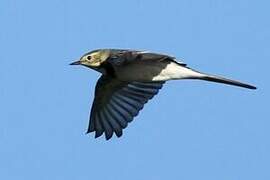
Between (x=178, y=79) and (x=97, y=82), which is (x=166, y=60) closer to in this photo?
(x=178, y=79)

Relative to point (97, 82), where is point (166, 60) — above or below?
above

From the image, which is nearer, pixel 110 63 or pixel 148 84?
pixel 110 63

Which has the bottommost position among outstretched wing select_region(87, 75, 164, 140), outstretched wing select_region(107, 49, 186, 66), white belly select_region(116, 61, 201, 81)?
outstretched wing select_region(87, 75, 164, 140)

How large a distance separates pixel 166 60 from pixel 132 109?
214 centimetres

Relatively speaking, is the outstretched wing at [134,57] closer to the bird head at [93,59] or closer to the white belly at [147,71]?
the white belly at [147,71]

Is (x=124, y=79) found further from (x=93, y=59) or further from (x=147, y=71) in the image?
(x=93, y=59)

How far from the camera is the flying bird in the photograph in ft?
44.5

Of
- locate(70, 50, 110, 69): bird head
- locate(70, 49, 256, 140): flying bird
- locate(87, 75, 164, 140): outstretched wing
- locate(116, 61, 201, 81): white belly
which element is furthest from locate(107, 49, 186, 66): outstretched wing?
locate(87, 75, 164, 140): outstretched wing

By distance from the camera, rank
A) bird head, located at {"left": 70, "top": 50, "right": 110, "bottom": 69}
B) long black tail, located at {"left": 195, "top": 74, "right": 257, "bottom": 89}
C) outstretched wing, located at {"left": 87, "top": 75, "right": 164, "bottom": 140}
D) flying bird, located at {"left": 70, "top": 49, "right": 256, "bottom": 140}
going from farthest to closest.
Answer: outstretched wing, located at {"left": 87, "top": 75, "right": 164, "bottom": 140} < bird head, located at {"left": 70, "top": 50, "right": 110, "bottom": 69} < flying bird, located at {"left": 70, "top": 49, "right": 256, "bottom": 140} < long black tail, located at {"left": 195, "top": 74, "right": 257, "bottom": 89}

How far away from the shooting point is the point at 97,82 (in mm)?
15789

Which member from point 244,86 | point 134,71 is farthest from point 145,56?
point 244,86

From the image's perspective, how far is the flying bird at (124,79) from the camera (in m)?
13.6

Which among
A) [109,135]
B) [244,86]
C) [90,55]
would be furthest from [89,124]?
[244,86]

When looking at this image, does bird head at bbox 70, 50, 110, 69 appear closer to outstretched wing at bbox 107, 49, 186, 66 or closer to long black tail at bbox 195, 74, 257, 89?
outstretched wing at bbox 107, 49, 186, 66
